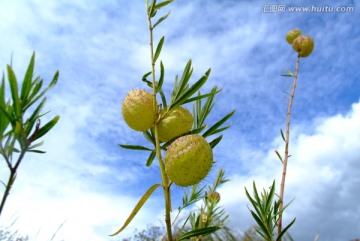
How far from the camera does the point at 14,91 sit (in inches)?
31.4

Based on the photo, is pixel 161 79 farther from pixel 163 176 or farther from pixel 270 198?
pixel 270 198

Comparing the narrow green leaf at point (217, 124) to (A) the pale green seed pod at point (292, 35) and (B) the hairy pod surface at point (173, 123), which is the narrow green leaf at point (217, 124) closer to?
(B) the hairy pod surface at point (173, 123)

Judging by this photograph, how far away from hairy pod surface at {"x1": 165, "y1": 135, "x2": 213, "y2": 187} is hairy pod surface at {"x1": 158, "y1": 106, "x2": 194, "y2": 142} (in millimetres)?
74

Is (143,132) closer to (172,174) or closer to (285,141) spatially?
(172,174)

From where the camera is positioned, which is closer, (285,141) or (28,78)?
(28,78)

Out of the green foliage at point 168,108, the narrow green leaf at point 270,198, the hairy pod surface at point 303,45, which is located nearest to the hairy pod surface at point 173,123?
the green foliage at point 168,108

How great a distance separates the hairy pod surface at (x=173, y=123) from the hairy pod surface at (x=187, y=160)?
7 cm

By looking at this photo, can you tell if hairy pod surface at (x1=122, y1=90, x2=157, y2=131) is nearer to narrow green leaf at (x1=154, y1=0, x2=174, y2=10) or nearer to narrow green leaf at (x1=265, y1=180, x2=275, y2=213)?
narrow green leaf at (x1=154, y1=0, x2=174, y2=10)

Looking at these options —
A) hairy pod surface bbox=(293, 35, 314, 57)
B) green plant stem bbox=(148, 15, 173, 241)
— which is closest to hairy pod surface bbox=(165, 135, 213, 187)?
green plant stem bbox=(148, 15, 173, 241)

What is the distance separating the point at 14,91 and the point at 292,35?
10.7 ft

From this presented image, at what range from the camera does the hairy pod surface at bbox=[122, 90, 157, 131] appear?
3.88ft

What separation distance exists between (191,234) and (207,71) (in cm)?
50

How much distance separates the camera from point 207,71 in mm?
1251

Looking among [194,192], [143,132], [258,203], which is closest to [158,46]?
[143,132]
